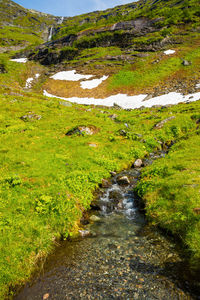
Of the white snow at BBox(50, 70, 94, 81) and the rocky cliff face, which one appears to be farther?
the rocky cliff face

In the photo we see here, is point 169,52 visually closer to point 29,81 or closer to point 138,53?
point 138,53

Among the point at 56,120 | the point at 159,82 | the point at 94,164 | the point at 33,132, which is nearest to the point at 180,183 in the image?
the point at 94,164

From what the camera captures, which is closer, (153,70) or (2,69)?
(153,70)

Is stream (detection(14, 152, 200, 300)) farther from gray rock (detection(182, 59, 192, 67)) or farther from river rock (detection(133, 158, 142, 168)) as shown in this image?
gray rock (detection(182, 59, 192, 67))

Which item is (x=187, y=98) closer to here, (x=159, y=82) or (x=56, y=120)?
(x=159, y=82)

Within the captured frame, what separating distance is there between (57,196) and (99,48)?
99.6m

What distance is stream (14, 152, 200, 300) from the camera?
701 centimetres

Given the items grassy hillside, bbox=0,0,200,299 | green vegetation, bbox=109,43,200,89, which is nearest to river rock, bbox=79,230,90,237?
grassy hillside, bbox=0,0,200,299

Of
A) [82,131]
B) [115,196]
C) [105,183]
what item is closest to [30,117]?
[82,131]

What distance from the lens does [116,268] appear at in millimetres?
8062

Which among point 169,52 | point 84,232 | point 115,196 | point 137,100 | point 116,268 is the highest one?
point 169,52

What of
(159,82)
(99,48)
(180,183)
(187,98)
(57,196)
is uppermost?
(99,48)

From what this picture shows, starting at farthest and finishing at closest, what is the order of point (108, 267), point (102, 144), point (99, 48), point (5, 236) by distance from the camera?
point (99, 48)
point (102, 144)
point (5, 236)
point (108, 267)

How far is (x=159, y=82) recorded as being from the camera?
2117 inches
